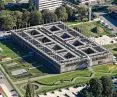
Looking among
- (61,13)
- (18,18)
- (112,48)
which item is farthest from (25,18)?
(112,48)

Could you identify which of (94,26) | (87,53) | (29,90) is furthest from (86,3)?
(29,90)

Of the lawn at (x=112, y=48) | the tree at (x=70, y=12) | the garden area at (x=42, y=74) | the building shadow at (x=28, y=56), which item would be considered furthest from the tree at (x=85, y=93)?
the tree at (x=70, y=12)

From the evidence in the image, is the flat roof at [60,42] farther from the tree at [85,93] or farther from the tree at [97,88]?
the tree at [97,88]

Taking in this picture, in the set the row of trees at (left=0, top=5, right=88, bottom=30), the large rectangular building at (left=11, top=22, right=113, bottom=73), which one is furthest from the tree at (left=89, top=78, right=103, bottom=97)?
the row of trees at (left=0, top=5, right=88, bottom=30)

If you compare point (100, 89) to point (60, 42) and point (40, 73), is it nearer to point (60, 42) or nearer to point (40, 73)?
point (40, 73)

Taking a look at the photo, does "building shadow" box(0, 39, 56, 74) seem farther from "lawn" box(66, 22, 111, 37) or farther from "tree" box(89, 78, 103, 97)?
"lawn" box(66, 22, 111, 37)
